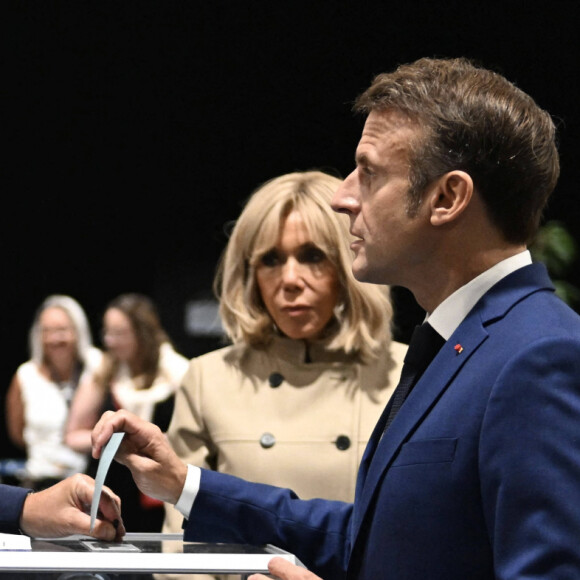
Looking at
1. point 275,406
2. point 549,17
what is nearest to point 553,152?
point 275,406

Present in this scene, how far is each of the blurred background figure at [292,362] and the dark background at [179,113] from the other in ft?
10.6

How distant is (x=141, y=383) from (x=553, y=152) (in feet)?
12.3

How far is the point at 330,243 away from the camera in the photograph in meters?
2.42

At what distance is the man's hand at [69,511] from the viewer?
5.12 ft

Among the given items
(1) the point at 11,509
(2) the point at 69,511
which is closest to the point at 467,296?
(2) the point at 69,511

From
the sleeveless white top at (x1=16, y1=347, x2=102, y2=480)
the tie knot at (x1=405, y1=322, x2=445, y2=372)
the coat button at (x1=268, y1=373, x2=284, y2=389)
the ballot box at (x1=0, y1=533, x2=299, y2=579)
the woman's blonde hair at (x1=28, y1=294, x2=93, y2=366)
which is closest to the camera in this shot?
the ballot box at (x1=0, y1=533, x2=299, y2=579)

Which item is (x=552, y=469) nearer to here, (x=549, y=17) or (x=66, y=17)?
(x=549, y=17)

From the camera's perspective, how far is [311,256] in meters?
2.45

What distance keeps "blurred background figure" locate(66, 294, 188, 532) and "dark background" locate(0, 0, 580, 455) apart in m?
1.28

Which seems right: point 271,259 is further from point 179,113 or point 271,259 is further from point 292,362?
point 179,113

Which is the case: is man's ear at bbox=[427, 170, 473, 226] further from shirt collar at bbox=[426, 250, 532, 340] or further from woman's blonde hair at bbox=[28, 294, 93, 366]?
woman's blonde hair at bbox=[28, 294, 93, 366]

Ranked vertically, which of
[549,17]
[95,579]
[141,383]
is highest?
[549,17]

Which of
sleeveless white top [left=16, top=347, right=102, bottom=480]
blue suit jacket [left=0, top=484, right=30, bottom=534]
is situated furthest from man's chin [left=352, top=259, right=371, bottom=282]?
sleeveless white top [left=16, top=347, right=102, bottom=480]

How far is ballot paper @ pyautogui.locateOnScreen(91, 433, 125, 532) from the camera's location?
1470mm
